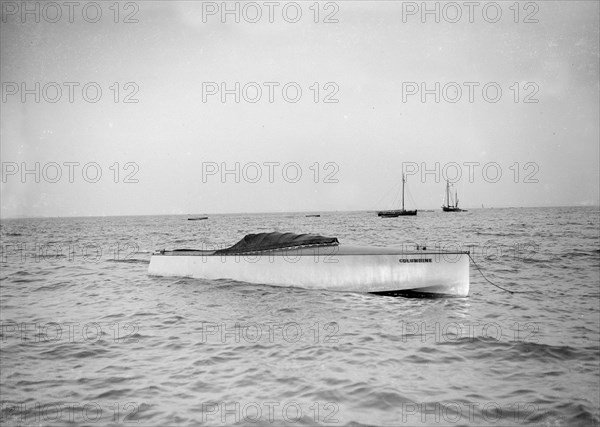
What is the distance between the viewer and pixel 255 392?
20.1 feet

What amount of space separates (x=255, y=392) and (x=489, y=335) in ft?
17.8

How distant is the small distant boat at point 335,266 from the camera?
12.5 metres

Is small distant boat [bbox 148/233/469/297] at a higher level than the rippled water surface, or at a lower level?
higher

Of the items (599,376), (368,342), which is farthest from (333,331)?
(599,376)

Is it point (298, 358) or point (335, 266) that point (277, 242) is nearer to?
point (335, 266)

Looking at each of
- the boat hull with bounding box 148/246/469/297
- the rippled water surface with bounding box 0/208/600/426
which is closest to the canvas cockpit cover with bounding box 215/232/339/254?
the boat hull with bounding box 148/246/469/297

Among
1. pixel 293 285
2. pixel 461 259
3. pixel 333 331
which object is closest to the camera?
pixel 333 331

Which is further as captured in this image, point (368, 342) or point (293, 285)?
point (293, 285)

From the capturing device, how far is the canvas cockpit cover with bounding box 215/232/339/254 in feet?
45.8

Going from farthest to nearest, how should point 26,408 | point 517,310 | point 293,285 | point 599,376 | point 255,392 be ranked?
point 293,285
point 517,310
point 599,376
point 255,392
point 26,408

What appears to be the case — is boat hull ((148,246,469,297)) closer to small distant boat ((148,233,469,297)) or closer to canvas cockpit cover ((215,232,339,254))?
small distant boat ((148,233,469,297))

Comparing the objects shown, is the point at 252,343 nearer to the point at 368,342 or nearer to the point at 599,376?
the point at 368,342

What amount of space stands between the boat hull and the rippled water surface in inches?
15.5

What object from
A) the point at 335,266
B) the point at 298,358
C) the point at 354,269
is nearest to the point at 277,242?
the point at 335,266
